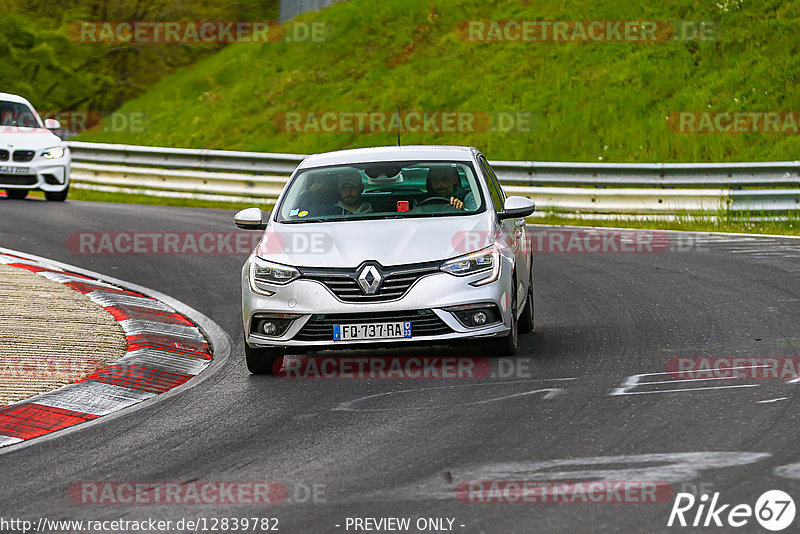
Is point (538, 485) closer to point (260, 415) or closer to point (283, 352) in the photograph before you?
point (260, 415)

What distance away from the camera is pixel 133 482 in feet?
20.2

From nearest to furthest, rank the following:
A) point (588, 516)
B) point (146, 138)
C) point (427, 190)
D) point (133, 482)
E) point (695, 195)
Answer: point (588, 516) → point (133, 482) → point (427, 190) → point (695, 195) → point (146, 138)

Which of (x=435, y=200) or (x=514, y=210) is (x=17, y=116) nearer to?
(x=435, y=200)

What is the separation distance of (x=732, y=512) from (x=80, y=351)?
238 inches

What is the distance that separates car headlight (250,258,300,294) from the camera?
880 cm

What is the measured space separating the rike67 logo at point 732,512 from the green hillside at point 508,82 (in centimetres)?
1810

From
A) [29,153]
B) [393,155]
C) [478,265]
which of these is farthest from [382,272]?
[29,153]

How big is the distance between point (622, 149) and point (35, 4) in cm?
1920

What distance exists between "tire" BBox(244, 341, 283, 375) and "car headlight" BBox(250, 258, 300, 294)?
1.45 ft

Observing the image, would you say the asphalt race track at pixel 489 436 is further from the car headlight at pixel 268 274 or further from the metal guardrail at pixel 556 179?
the metal guardrail at pixel 556 179

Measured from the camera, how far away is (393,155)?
33.5 feet

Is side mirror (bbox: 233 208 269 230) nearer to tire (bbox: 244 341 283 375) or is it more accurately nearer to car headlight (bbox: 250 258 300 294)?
car headlight (bbox: 250 258 300 294)

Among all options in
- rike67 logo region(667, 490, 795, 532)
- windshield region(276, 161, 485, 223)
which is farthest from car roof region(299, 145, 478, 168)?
rike67 logo region(667, 490, 795, 532)

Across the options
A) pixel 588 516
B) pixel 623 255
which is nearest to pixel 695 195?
pixel 623 255
